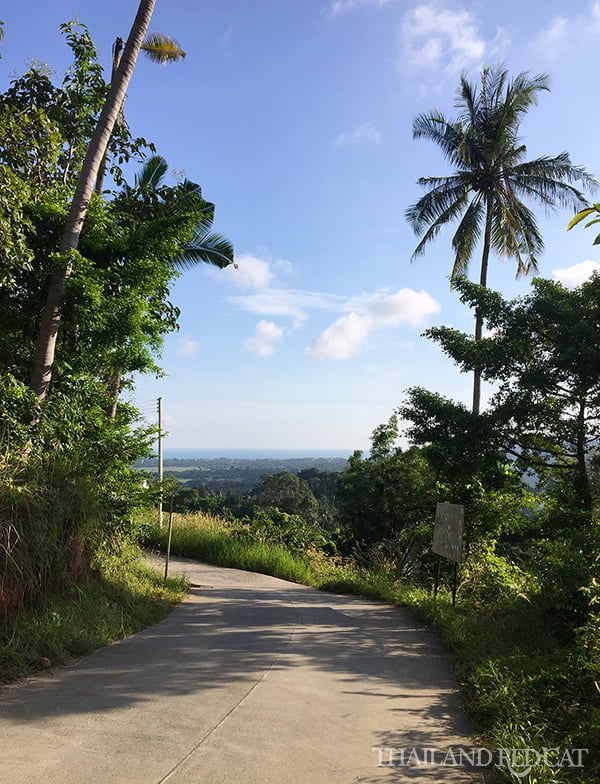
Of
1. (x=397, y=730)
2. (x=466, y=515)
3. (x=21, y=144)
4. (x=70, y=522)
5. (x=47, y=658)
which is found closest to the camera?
(x=397, y=730)

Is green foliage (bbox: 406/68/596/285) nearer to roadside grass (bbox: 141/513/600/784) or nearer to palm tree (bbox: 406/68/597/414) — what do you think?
palm tree (bbox: 406/68/597/414)

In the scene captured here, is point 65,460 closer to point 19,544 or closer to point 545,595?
point 19,544

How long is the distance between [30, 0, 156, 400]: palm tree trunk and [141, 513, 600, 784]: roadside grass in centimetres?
280

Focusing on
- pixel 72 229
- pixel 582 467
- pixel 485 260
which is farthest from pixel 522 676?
pixel 485 260

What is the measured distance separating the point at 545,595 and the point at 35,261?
318 inches

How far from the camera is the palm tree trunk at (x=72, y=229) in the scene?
7.46 meters

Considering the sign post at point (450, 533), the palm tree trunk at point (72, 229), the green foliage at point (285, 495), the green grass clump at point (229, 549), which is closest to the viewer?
the palm tree trunk at point (72, 229)

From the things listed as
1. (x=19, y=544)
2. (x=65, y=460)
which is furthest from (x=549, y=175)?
(x=19, y=544)

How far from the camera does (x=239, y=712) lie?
3.99 meters

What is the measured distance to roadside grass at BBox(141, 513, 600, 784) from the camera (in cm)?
357

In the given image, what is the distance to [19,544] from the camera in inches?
211

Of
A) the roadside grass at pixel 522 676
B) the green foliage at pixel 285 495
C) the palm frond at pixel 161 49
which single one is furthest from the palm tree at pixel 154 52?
the green foliage at pixel 285 495

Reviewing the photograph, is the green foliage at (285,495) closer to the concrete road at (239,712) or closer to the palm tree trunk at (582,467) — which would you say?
the palm tree trunk at (582,467)

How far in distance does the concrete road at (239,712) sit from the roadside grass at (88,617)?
20 cm
